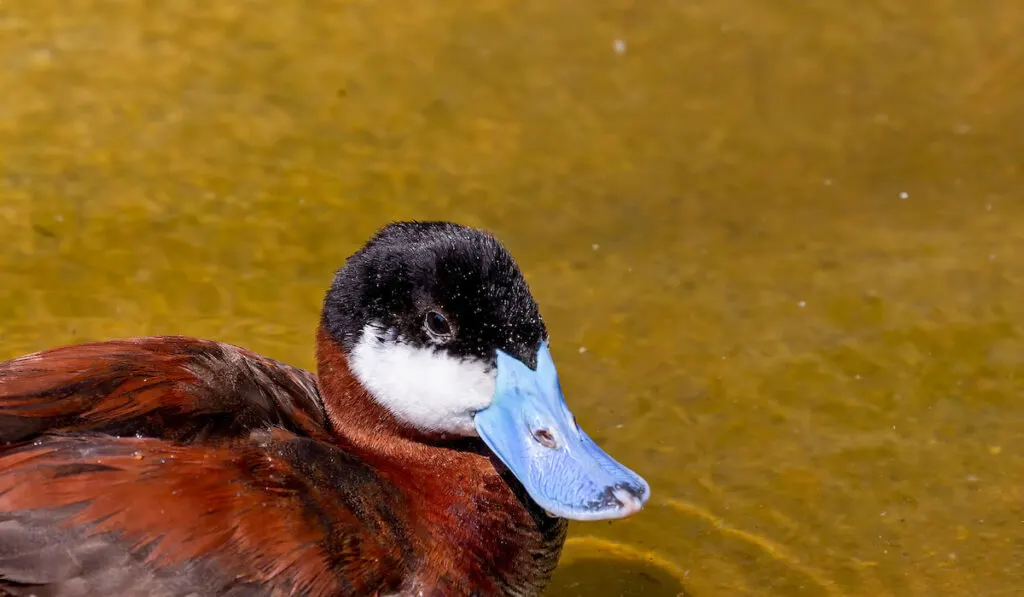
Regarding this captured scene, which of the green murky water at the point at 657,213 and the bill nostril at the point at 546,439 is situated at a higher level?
the green murky water at the point at 657,213

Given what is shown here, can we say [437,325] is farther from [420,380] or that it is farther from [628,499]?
[628,499]

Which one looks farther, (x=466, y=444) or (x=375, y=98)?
(x=375, y=98)

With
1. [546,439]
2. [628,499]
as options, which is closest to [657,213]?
[546,439]

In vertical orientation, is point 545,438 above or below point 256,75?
below

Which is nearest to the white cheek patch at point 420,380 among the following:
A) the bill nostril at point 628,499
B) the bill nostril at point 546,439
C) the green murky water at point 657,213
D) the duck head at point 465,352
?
the duck head at point 465,352

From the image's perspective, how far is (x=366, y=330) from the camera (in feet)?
8.80

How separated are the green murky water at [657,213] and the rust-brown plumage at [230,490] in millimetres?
801

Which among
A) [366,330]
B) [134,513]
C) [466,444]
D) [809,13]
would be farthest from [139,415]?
[809,13]

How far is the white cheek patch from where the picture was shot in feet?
8.71

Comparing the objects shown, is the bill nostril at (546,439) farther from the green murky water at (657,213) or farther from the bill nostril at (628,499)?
the green murky water at (657,213)

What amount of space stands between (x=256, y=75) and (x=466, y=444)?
9.36 feet

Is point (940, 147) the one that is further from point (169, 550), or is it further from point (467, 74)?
point (169, 550)

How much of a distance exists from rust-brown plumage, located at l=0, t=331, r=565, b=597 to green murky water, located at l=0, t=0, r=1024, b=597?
31.5 inches

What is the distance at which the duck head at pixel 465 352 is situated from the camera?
2.61 meters
